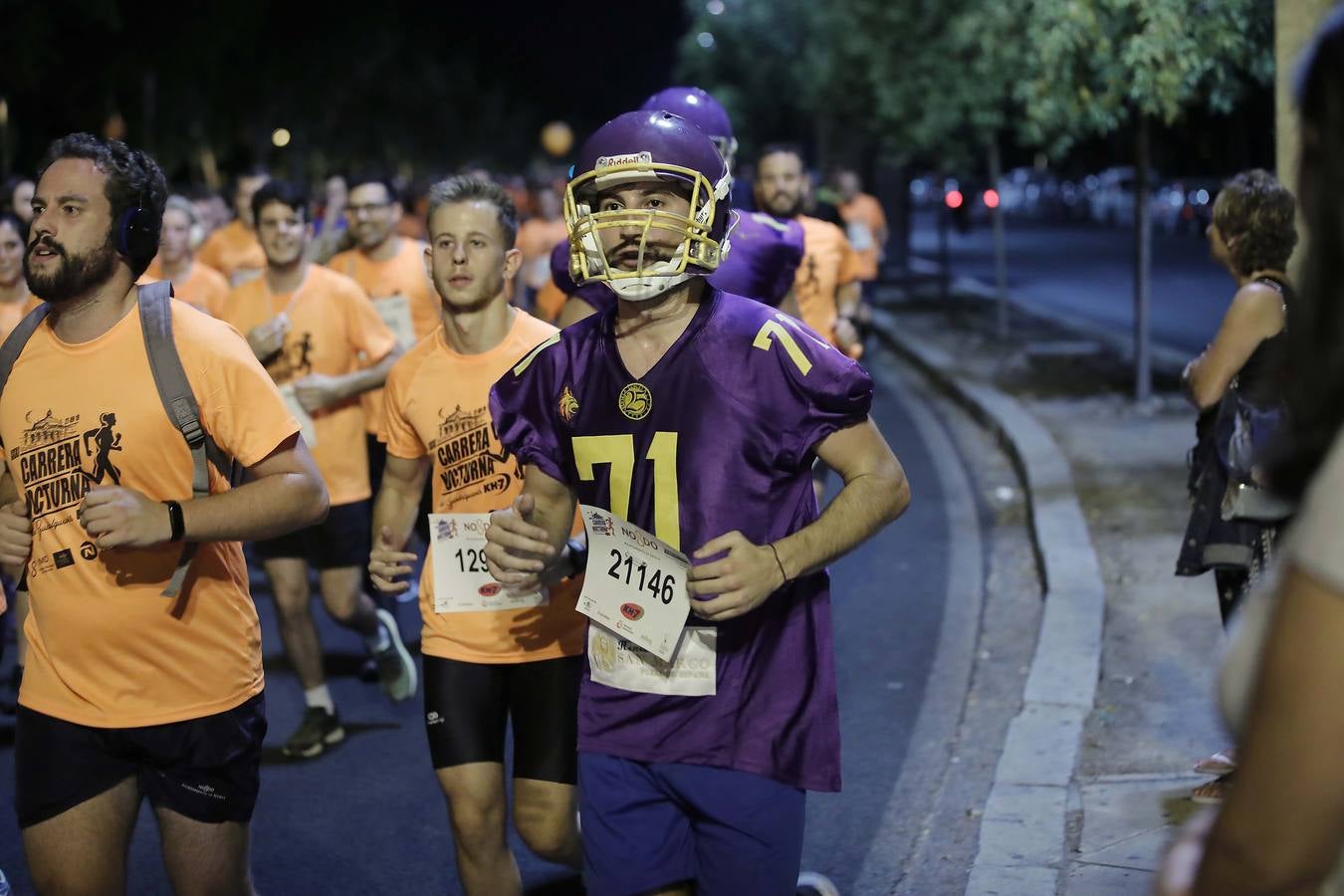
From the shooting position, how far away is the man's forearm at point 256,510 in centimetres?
376

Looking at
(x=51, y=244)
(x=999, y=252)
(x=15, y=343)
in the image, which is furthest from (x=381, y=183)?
(x=999, y=252)

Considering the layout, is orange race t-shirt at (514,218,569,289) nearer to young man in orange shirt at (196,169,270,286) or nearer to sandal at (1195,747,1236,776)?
young man in orange shirt at (196,169,270,286)

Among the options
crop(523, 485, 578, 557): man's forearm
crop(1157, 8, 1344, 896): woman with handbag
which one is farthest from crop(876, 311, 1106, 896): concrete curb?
crop(1157, 8, 1344, 896): woman with handbag

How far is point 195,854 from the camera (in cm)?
382

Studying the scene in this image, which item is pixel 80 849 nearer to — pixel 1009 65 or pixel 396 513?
pixel 396 513

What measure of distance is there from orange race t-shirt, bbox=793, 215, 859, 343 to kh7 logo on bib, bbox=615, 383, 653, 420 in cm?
606

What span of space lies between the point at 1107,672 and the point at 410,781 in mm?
2870

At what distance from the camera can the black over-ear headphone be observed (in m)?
3.91

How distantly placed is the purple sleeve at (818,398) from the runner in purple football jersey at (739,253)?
248cm

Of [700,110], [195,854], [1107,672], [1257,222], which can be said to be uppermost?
[700,110]

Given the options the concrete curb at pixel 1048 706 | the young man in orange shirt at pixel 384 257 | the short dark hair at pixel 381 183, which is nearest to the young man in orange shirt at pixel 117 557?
the concrete curb at pixel 1048 706

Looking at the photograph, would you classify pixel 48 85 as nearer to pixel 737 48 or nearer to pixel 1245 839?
pixel 737 48

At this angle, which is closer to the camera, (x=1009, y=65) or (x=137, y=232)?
(x=137, y=232)

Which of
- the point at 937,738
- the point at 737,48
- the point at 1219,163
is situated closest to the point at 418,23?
the point at 737,48
